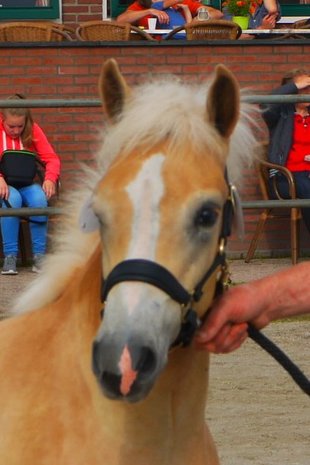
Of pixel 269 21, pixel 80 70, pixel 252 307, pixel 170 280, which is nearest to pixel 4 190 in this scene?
pixel 80 70

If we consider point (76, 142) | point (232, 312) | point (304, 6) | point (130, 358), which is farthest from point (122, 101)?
point (304, 6)

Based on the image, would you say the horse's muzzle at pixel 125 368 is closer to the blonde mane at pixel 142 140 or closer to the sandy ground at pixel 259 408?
the blonde mane at pixel 142 140

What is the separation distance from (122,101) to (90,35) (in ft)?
24.8

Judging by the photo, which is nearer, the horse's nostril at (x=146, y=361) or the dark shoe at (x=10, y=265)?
the horse's nostril at (x=146, y=361)

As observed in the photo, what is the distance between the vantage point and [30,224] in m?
→ 8.84

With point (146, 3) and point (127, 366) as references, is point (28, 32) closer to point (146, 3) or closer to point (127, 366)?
point (146, 3)

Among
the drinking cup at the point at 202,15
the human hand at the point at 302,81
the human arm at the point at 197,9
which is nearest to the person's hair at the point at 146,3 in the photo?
the human arm at the point at 197,9

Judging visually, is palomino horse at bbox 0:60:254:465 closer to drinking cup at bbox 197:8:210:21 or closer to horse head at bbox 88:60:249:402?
horse head at bbox 88:60:249:402

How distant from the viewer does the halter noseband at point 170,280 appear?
2.71 meters

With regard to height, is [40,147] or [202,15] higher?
[202,15]

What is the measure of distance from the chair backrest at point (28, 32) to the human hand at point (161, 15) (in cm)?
94

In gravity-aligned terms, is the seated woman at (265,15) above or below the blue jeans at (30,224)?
above

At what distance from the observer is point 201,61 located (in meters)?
10.5

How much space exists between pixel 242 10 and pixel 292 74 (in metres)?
1.78
